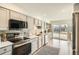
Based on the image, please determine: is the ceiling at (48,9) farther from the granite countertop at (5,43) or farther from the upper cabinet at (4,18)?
the granite countertop at (5,43)

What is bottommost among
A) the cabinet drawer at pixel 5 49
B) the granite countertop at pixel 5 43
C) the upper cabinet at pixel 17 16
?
the cabinet drawer at pixel 5 49

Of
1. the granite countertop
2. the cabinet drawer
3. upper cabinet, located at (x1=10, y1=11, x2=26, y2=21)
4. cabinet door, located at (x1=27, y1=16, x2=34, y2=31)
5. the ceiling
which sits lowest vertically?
the cabinet drawer

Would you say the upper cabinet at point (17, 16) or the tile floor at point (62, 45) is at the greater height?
the upper cabinet at point (17, 16)

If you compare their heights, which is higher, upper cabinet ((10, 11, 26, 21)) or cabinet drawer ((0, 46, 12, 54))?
upper cabinet ((10, 11, 26, 21))

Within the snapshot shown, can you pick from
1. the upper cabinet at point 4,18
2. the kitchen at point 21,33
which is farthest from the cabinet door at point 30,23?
the upper cabinet at point 4,18

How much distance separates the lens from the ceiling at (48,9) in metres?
1.96

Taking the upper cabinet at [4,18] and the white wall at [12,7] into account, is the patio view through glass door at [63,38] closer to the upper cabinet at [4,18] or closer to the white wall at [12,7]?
the white wall at [12,7]

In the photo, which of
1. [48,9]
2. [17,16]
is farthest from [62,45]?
[17,16]

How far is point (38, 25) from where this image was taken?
6.70ft

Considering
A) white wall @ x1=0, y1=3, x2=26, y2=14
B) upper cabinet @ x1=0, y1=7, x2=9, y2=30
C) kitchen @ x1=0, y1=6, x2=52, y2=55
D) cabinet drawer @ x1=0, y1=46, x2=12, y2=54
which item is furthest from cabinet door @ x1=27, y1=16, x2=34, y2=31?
cabinet drawer @ x1=0, y1=46, x2=12, y2=54

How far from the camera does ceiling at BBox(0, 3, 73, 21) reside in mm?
1959

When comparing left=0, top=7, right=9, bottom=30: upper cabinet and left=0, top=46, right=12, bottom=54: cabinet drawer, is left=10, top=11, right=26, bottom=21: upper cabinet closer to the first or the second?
left=0, top=7, right=9, bottom=30: upper cabinet

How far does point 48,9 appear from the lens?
6.50 feet

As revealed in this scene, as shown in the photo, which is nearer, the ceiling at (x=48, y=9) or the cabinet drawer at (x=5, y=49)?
the cabinet drawer at (x=5, y=49)
